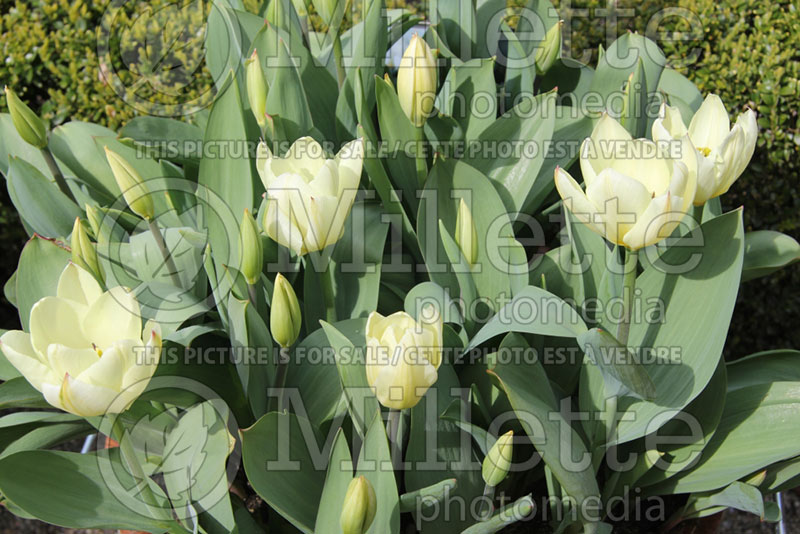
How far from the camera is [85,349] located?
65 centimetres

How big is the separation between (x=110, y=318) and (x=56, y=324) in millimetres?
44

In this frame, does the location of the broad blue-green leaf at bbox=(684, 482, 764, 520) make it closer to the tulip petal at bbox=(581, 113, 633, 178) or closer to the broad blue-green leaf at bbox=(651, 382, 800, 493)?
the broad blue-green leaf at bbox=(651, 382, 800, 493)

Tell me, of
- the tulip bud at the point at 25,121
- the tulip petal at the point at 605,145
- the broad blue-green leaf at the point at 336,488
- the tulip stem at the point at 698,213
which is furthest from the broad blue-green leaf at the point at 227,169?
the tulip stem at the point at 698,213

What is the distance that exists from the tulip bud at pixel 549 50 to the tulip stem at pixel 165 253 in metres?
0.62

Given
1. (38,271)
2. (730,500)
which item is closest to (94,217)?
(38,271)

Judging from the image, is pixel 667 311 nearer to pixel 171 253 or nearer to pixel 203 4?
pixel 171 253

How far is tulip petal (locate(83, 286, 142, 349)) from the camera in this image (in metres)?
0.68

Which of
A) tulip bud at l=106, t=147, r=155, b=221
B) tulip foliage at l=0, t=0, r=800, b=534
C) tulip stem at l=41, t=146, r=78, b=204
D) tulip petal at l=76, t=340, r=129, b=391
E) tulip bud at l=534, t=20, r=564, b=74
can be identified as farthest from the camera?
tulip bud at l=534, t=20, r=564, b=74

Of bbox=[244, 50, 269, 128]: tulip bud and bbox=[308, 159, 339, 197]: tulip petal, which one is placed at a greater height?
bbox=[244, 50, 269, 128]: tulip bud

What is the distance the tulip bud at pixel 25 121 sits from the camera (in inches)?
36.9

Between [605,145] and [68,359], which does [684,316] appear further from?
[68,359]

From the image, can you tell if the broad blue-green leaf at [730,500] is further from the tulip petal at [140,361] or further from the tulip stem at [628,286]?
the tulip petal at [140,361]

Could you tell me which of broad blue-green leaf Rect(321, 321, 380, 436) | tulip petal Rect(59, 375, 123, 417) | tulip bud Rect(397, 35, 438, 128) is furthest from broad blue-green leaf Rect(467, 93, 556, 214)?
tulip petal Rect(59, 375, 123, 417)

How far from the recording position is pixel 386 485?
750 millimetres
